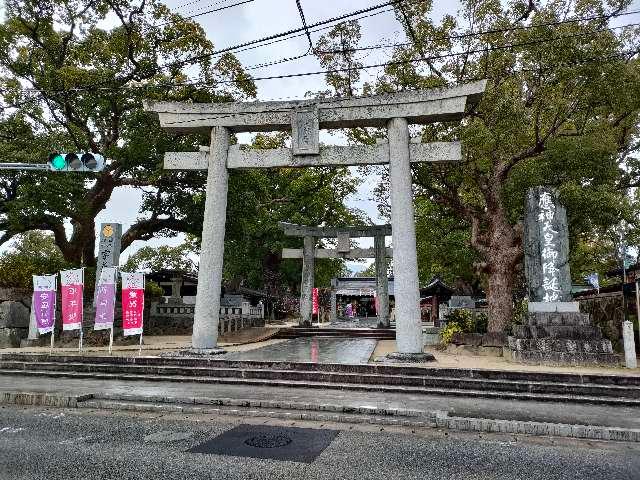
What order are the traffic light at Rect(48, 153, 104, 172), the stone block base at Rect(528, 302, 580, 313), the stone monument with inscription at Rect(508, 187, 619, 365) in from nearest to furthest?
1. the traffic light at Rect(48, 153, 104, 172)
2. the stone monument with inscription at Rect(508, 187, 619, 365)
3. the stone block base at Rect(528, 302, 580, 313)

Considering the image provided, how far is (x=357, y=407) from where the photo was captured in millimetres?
6809

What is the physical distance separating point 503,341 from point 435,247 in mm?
6506

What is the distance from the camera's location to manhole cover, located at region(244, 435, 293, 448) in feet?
16.7

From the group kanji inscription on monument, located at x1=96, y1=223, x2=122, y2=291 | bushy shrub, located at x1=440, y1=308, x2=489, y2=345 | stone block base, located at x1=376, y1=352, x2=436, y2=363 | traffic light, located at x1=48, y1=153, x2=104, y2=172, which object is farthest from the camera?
kanji inscription on monument, located at x1=96, y1=223, x2=122, y2=291

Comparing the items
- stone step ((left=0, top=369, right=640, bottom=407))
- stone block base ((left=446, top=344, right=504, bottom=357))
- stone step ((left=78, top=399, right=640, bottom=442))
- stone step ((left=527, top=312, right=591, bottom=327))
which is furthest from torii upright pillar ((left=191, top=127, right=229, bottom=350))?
→ stone step ((left=527, top=312, right=591, bottom=327))

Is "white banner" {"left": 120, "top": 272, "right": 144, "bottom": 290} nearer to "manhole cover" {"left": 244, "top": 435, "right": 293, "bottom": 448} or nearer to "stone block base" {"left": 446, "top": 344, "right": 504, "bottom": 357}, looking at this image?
"manhole cover" {"left": 244, "top": 435, "right": 293, "bottom": 448}

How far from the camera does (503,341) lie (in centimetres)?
1337

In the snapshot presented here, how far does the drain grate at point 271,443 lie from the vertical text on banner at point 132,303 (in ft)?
27.9

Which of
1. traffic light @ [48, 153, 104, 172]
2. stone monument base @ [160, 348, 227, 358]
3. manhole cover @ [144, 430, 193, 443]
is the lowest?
manhole cover @ [144, 430, 193, 443]

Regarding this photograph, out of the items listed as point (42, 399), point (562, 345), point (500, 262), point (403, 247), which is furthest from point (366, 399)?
point (500, 262)

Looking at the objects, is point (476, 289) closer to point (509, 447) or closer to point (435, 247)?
point (435, 247)

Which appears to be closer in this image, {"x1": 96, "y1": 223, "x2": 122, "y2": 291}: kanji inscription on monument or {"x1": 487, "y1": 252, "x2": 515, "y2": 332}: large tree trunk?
{"x1": 487, "y1": 252, "x2": 515, "y2": 332}: large tree trunk

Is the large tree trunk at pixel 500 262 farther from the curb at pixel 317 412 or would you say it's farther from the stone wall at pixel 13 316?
the stone wall at pixel 13 316

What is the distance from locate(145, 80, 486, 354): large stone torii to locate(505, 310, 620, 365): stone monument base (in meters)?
2.97
